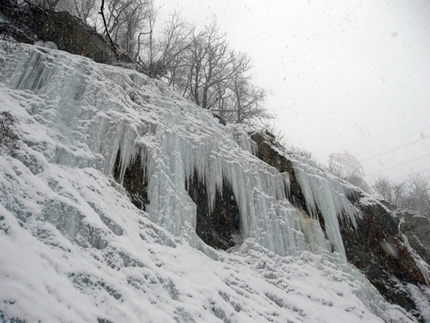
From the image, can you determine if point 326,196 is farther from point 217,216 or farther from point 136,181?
point 136,181

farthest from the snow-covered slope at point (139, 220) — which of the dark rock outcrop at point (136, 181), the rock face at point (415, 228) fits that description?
the rock face at point (415, 228)

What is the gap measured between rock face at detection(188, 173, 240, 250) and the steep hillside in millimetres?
30

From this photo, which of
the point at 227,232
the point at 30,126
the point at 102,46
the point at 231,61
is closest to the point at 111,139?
the point at 30,126

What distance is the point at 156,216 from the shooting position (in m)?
5.56

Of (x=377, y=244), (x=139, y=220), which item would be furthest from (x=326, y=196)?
(x=139, y=220)

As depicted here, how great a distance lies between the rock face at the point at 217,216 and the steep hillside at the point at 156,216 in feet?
0.10

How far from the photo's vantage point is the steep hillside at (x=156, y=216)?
3490mm

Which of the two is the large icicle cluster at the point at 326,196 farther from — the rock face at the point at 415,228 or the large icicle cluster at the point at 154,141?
the rock face at the point at 415,228

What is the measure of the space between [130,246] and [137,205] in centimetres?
129

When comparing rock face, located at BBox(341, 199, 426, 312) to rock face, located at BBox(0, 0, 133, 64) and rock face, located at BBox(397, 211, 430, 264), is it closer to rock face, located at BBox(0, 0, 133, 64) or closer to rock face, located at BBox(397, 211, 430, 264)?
rock face, located at BBox(397, 211, 430, 264)

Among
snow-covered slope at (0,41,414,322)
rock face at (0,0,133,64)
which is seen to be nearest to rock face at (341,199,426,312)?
snow-covered slope at (0,41,414,322)

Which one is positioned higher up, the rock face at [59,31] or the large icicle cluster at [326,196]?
the rock face at [59,31]

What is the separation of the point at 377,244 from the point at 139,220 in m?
7.26

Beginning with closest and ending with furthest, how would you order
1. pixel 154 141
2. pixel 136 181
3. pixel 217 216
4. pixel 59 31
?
pixel 136 181 → pixel 154 141 → pixel 217 216 → pixel 59 31
